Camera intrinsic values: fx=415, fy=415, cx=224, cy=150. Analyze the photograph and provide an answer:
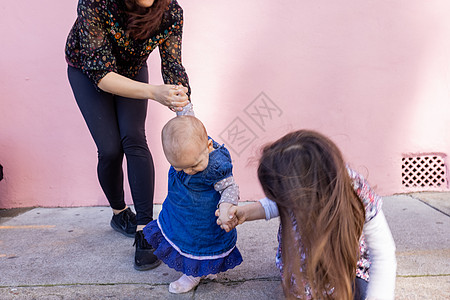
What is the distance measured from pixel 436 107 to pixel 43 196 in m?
2.90

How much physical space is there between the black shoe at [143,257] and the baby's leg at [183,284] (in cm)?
24

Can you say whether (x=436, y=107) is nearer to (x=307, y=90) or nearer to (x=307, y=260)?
(x=307, y=90)

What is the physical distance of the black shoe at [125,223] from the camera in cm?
240

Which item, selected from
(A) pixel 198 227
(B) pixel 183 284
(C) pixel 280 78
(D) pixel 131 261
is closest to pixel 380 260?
(A) pixel 198 227

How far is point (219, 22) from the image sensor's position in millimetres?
2893

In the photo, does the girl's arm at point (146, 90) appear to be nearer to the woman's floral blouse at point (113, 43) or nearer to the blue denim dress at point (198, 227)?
the woman's floral blouse at point (113, 43)

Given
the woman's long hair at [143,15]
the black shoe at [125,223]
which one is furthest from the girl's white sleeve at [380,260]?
the black shoe at [125,223]

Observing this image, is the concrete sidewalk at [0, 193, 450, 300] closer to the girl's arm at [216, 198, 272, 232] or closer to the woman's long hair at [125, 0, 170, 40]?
the girl's arm at [216, 198, 272, 232]

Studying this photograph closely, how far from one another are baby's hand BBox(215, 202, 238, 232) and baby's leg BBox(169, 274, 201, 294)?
1.31 ft

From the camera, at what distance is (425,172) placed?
298cm

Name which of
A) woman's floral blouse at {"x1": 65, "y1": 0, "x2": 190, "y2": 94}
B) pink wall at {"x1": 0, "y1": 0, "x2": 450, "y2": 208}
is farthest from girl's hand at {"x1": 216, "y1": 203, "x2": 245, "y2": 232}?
pink wall at {"x1": 0, "y1": 0, "x2": 450, "y2": 208}

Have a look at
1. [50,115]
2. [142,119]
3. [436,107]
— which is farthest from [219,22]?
[436,107]

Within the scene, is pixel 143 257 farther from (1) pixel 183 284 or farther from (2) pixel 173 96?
(2) pixel 173 96

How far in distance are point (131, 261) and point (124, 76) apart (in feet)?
3.05
